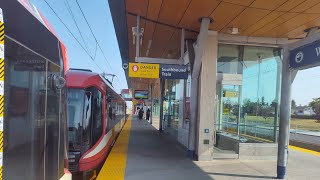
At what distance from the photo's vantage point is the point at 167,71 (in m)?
12.2

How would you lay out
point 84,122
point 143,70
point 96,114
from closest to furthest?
point 84,122, point 96,114, point 143,70

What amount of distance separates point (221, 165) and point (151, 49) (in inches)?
Result: 319

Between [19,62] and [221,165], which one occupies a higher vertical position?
[19,62]

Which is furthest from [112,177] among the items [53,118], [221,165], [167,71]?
[53,118]

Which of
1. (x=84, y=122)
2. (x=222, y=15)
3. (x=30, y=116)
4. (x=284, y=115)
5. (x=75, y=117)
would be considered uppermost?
(x=222, y=15)

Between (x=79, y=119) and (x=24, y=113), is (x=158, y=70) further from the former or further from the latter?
(x=24, y=113)

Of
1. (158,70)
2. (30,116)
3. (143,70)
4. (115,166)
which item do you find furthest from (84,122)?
(30,116)

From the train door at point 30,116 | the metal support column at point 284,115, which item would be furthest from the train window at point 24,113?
the metal support column at point 284,115

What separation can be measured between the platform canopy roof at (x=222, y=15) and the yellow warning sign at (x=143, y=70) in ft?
4.50

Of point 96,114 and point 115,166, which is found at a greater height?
point 96,114

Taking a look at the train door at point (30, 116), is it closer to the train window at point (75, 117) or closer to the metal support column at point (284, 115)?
the train window at point (75, 117)

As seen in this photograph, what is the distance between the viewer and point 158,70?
1221 centimetres

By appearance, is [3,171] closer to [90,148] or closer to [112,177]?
[112,177]

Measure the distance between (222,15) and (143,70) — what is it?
129 inches
